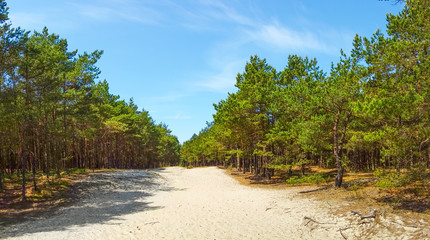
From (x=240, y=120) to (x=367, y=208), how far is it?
58.8 feet

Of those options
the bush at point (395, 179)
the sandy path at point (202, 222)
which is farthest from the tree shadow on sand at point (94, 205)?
the bush at point (395, 179)

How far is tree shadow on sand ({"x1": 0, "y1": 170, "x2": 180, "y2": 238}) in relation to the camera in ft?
43.4

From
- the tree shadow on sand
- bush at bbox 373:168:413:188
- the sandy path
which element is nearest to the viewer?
the sandy path

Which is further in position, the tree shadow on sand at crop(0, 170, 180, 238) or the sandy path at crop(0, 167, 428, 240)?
the tree shadow on sand at crop(0, 170, 180, 238)

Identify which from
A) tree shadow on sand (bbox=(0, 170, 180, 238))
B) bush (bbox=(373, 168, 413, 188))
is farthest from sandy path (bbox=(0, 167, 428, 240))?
bush (bbox=(373, 168, 413, 188))

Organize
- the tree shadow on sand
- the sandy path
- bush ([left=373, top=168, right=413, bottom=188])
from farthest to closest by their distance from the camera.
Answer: the tree shadow on sand, bush ([left=373, top=168, right=413, bottom=188]), the sandy path

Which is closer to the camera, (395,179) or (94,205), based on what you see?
(395,179)

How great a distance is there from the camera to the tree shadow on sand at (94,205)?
43.4 feet

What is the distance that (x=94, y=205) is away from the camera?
18734mm

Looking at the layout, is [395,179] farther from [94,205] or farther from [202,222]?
[94,205]

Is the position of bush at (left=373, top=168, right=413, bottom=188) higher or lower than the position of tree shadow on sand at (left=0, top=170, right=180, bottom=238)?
higher

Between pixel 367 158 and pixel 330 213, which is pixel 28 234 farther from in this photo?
pixel 367 158

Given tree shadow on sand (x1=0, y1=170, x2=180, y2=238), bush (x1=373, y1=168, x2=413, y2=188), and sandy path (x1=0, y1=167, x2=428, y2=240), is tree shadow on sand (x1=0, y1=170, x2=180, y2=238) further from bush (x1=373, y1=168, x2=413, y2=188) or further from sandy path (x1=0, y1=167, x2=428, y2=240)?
bush (x1=373, y1=168, x2=413, y2=188)

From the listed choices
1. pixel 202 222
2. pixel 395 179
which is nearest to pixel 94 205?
pixel 202 222
